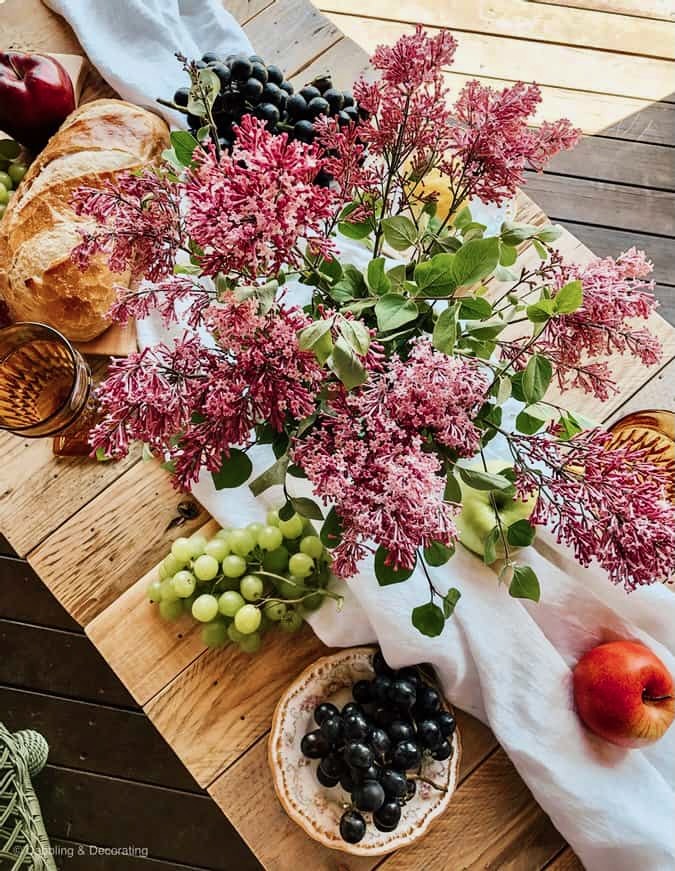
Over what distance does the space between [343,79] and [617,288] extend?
851 mm

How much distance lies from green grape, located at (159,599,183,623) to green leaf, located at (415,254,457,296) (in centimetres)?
57

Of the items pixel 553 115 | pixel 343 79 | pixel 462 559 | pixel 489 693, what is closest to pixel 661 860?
pixel 489 693

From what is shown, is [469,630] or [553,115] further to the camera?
[553,115]

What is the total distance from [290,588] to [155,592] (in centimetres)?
18

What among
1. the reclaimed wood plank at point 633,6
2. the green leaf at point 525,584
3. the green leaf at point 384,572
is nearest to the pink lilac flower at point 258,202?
the green leaf at point 384,572

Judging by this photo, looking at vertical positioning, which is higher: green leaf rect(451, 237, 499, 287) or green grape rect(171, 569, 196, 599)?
green leaf rect(451, 237, 499, 287)

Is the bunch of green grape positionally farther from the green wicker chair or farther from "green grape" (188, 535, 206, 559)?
the green wicker chair

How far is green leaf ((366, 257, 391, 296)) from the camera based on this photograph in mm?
624

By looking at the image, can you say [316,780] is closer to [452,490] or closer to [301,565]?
[301,565]

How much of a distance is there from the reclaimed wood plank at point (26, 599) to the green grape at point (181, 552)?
0.76 m

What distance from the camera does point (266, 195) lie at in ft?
1.49

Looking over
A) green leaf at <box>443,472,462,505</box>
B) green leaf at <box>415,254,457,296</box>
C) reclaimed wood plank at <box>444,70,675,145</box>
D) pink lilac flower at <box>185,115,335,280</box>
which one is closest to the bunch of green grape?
green leaf at <box>443,472,462,505</box>

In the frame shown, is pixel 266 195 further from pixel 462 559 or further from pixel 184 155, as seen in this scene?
pixel 462 559

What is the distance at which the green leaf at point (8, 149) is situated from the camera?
1161 mm
